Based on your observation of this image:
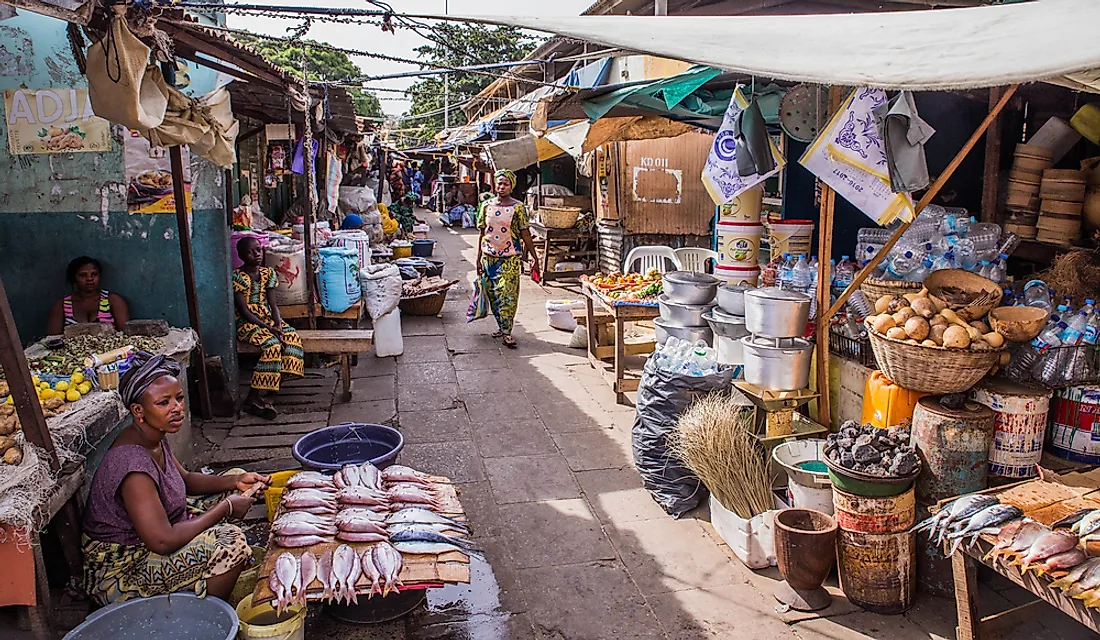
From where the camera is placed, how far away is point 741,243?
20.5ft

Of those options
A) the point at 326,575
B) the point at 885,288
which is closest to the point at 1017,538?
the point at 885,288

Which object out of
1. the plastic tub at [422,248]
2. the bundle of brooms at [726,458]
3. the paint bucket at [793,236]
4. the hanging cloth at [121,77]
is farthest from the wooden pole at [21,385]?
the plastic tub at [422,248]

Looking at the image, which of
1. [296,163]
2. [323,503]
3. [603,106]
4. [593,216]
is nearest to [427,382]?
[296,163]

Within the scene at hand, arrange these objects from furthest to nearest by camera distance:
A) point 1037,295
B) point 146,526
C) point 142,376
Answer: point 1037,295 → point 142,376 → point 146,526

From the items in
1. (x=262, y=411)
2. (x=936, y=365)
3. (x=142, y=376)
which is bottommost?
(x=262, y=411)

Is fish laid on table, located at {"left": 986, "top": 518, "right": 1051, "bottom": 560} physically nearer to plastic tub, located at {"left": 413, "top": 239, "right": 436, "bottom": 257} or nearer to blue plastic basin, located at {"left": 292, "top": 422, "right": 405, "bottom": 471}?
blue plastic basin, located at {"left": 292, "top": 422, "right": 405, "bottom": 471}

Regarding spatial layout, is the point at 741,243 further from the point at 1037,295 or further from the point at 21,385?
the point at 21,385

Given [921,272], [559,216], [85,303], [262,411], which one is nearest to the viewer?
[921,272]

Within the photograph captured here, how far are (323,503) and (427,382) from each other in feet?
14.3

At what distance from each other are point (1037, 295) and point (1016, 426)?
35.3 inches

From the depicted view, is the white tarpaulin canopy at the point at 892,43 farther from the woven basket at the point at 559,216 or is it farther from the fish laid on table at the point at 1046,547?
the woven basket at the point at 559,216

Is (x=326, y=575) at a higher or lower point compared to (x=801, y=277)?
lower

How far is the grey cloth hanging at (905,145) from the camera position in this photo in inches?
167

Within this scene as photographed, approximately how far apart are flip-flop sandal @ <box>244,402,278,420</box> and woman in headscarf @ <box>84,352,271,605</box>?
3.22 metres
